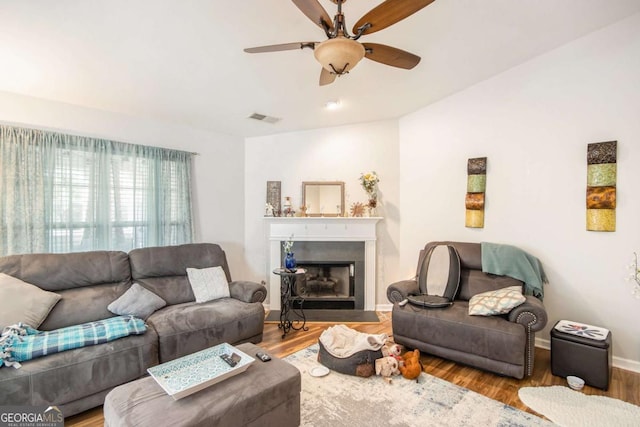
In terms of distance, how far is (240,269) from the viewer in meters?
4.57

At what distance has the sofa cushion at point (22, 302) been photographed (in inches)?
85.7

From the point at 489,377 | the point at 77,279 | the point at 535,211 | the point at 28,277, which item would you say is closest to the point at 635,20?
the point at 535,211

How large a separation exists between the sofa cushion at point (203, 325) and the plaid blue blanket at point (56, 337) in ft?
0.73

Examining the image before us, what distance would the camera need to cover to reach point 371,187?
410cm

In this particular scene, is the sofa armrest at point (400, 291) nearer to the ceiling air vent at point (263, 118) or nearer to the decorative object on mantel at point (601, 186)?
the decorative object on mantel at point (601, 186)

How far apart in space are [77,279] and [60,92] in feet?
5.97

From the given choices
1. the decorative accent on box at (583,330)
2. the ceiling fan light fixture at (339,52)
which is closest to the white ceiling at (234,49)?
the ceiling fan light fixture at (339,52)

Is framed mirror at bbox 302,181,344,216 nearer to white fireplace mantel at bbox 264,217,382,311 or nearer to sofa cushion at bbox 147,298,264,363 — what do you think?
white fireplace mantel at bbox 264,217,382,311

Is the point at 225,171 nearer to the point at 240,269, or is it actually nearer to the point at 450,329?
the point at 240,269

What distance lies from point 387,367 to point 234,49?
288 cm

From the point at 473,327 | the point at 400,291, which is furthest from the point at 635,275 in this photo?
the point at 400,291

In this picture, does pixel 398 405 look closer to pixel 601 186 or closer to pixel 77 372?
pixel 77 372

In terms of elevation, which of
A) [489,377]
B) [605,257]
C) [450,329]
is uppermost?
[605,257]

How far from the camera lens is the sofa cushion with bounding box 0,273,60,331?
218cm
